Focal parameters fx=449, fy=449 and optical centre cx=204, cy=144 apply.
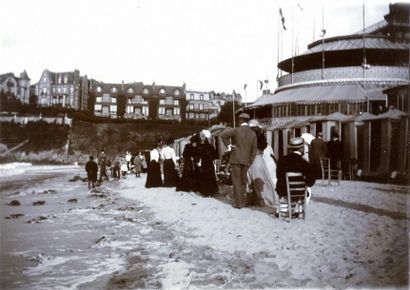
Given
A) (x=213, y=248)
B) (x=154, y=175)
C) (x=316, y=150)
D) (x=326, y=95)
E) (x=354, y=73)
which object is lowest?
(x=213, y=248)

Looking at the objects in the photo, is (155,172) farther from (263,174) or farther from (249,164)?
(263,174)

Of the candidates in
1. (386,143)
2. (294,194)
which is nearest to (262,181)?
(294,194)

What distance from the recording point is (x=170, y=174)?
1432 centimetres

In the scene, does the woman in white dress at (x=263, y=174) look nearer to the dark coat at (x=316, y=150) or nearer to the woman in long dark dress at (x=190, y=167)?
the woman in long dark dress at (x=190, y=167)

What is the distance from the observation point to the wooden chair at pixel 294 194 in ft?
22.8

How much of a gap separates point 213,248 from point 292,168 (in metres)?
2.03

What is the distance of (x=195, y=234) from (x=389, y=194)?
19.0ft

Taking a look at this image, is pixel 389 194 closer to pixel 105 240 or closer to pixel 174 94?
pixel 105 240

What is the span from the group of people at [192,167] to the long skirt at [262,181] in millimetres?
2531

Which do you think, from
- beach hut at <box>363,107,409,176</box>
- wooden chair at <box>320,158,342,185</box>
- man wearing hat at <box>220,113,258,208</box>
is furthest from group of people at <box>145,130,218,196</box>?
beach hut at <box>363,107,409,176</box>

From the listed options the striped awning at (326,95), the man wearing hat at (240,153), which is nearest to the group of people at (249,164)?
the man wearing hat at (240,153)

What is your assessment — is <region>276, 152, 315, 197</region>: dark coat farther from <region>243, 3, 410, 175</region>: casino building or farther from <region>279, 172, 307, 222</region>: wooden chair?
<region>243, 3, 410, 175</region>: casino building

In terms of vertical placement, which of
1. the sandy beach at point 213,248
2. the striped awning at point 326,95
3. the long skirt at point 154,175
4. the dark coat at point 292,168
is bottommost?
the sandy beach at point 213,248

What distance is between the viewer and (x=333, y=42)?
1358 inches
